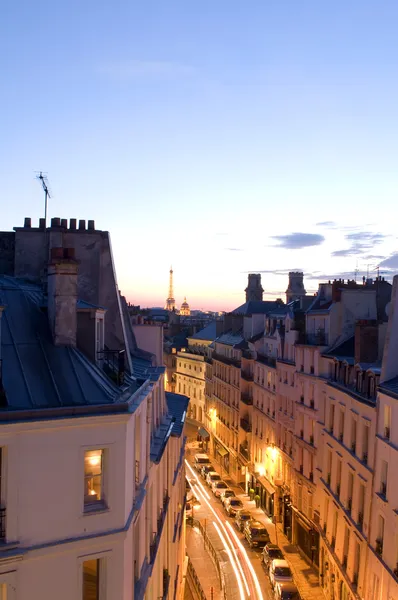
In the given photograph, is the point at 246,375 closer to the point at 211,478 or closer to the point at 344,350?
the point at 211,478

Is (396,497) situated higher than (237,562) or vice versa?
(396,497)

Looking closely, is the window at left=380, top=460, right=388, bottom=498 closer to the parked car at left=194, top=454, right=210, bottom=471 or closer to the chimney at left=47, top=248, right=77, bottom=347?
Result: the chimney at left=47, top=248, right=77, bottom=347

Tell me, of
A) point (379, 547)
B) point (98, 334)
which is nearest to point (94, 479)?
point (98, 334)

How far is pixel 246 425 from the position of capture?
237 ft

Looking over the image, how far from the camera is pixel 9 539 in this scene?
557 inches

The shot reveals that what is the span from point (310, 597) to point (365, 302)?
72.4 feet

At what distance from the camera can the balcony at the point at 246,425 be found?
71.2 m

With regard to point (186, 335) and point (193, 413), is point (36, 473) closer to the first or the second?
point (193, 413)

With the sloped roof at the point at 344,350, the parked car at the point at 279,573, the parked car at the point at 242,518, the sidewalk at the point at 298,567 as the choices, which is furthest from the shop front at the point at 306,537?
the sloped roof at the point at 344,350

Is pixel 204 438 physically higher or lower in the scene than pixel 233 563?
lower

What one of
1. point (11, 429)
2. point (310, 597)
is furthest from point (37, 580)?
point (310, 597)

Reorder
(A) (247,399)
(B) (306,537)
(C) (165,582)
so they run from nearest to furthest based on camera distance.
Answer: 1. (C) (165,582)
2. (B) (306,537)
3. (A) (247,399)

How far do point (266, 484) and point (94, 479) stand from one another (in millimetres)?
49491

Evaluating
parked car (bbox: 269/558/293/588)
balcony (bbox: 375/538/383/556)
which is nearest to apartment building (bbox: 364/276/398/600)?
balcony (bbox: 375/538/383/556)
